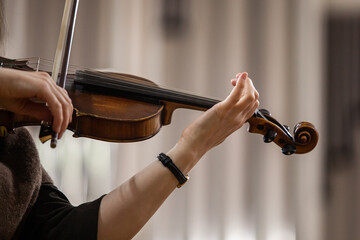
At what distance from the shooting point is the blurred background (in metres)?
1.78

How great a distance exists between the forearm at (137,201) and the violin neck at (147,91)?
0.42ft

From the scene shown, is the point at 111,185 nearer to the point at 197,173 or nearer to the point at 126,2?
the point at 197,173

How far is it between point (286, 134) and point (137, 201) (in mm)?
343

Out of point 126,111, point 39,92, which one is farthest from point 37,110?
point 126,111

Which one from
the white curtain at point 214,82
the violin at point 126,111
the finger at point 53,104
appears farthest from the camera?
the white curtain at point 214,82

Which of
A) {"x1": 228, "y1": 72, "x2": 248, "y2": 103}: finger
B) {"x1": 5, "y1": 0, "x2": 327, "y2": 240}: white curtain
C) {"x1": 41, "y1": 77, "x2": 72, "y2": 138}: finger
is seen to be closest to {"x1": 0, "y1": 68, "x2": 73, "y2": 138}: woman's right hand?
{"x1": 41, "y1": 77, "x2": 72, "y2": 138}: finger

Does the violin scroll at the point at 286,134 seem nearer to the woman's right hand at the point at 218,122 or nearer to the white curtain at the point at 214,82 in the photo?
the woman's right hand at the point at 218,122

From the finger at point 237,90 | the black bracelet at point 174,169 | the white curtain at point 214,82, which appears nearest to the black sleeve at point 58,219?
the black bracelet at point 174,169

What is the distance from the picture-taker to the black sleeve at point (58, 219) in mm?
851

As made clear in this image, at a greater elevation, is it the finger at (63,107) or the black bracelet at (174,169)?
the finger at (63,107)

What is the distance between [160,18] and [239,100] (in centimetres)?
103

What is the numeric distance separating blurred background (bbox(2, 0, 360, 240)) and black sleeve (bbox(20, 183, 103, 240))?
76cm

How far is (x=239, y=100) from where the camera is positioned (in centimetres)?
90

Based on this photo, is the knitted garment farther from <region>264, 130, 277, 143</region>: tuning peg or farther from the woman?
<region>264, 130, 277, 143</region>: tuning peg
